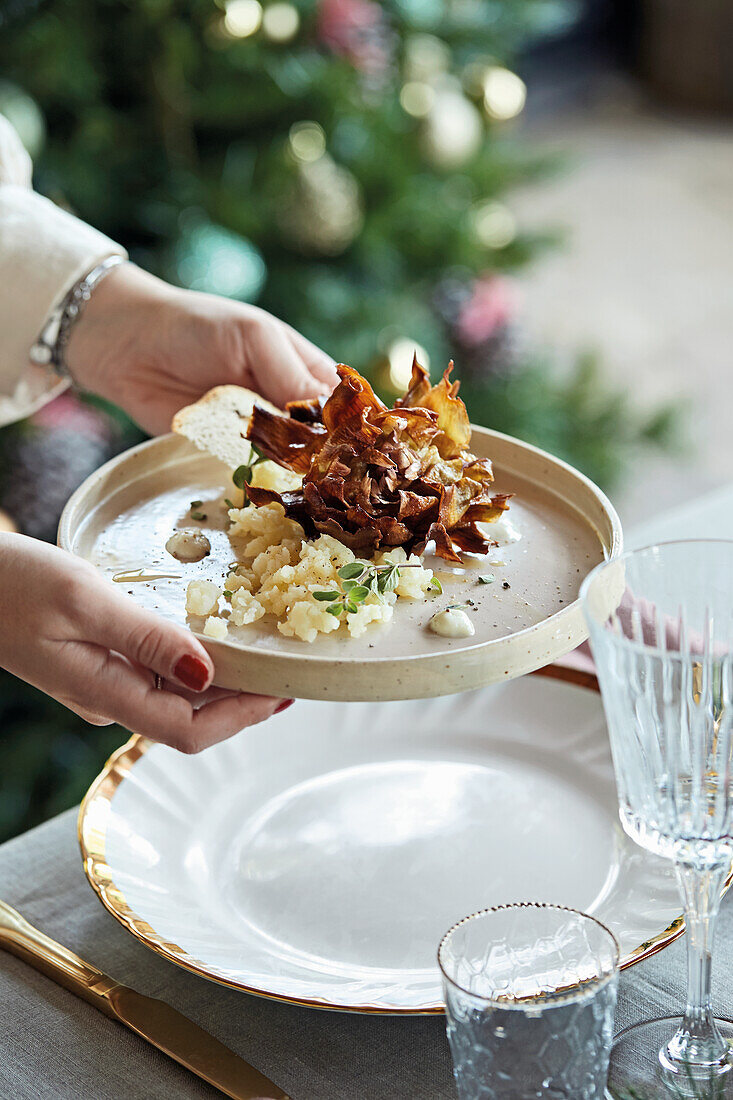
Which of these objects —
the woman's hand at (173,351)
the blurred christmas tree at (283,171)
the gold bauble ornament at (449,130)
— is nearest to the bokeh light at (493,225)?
the blurred christmas tree at (283,171)

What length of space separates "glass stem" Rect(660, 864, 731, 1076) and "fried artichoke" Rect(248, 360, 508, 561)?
0.28 metres

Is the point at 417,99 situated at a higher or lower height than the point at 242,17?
lower

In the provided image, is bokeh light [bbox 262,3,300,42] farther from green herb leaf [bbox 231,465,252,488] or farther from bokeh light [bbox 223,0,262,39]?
green herb leaf [bbox 231,465,252,488]

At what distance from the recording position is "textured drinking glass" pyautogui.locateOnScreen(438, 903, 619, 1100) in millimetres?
506

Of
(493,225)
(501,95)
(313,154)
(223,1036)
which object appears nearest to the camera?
(223,1036)

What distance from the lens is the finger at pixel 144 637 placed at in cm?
67

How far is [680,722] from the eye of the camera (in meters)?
0.52

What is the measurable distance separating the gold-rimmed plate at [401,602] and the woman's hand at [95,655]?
0.14 ft

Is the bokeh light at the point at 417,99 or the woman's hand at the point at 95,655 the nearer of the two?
the woman's hand at the point at 95,655

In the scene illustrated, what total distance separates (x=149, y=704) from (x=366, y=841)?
6.8 inches

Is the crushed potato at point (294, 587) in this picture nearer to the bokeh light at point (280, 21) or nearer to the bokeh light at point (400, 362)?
the bokeh light at point (400, 362)

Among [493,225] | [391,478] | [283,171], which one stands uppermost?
[391,478]

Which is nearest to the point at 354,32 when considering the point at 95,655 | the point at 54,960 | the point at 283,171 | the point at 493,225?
the point at 283,171

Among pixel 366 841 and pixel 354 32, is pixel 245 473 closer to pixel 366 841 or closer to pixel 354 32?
pixel 366 841
